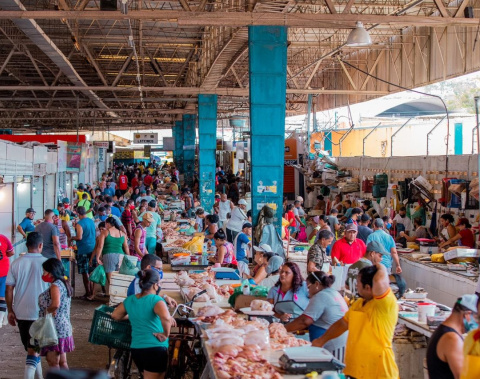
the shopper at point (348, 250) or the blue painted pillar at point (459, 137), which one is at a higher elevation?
the blue painted pillar at point (459, 137)

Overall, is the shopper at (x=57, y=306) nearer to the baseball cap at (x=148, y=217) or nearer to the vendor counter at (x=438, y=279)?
the vendor counter at (x=438, y=279)

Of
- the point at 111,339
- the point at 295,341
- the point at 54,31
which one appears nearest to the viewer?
the point at 295,341

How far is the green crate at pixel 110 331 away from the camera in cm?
719

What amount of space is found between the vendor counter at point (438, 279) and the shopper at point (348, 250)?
64.9 inches

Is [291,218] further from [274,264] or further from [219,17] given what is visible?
[274,264]

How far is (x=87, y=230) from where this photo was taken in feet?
44.6

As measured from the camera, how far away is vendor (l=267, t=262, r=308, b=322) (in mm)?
7422

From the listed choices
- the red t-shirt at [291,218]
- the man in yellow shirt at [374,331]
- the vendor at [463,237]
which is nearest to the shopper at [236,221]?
the red t-shirt at [291,218]

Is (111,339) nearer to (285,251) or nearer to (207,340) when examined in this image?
(207,340)

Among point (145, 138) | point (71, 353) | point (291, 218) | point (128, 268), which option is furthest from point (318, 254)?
point (145, 138)

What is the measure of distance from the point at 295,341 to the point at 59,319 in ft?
8.30

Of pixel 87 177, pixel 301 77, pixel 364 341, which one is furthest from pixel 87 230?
pixel 301 77

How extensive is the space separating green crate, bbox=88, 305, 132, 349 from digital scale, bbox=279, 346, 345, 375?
7.01 ft

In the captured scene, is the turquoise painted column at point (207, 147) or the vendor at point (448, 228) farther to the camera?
the turquoise painted column at point (207, 147)
